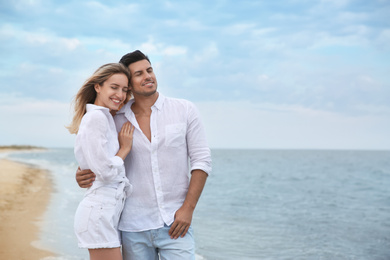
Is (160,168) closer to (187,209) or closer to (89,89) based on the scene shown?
(187,209)

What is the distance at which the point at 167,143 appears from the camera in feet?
10.4

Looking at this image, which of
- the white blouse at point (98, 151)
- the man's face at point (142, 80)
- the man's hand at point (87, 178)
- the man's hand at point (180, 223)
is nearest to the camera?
the white blouse at point (98, 151)

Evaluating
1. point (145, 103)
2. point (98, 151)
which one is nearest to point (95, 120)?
point (98, 151)

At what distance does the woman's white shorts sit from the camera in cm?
284

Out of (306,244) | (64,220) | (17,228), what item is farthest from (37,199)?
(306,244)

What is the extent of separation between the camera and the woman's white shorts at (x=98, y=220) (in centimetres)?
284

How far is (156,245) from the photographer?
124 inches

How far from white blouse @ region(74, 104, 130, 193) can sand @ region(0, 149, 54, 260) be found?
4446 mm

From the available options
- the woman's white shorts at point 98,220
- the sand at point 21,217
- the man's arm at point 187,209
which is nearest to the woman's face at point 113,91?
the woman's white shorts at point 98,220

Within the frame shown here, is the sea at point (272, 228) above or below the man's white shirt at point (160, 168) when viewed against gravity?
below

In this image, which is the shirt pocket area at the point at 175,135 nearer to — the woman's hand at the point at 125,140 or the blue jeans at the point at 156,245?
the woman's hand at the point at 125,140

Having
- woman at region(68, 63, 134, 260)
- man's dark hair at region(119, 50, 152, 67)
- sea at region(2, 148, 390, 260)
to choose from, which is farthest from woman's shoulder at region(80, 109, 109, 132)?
sea at region(2, 148, 390, 260)

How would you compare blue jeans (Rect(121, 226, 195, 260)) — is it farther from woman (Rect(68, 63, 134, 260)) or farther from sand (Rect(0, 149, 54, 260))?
sand (Rect(0, 149, 54, 260))

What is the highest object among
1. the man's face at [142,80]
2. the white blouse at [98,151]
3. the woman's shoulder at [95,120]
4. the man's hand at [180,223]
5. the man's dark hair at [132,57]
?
the man's dark hair at [132,57]
